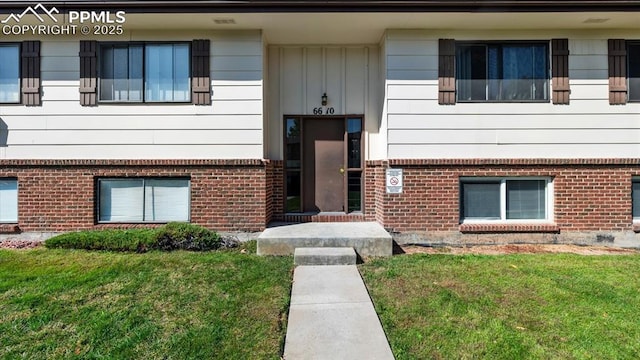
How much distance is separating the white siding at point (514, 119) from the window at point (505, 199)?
0.53 m

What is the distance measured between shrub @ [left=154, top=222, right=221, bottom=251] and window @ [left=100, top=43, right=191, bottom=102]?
239 cm

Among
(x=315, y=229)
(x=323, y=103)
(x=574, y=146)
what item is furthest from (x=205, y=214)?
(x=574, y=146)

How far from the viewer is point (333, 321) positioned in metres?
3.57

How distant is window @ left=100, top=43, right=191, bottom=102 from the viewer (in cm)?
686

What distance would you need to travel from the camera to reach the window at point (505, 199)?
693 cm

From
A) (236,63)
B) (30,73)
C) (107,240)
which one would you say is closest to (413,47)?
(236,63)

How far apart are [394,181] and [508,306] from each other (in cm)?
321

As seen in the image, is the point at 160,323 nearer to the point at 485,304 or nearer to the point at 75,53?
the point at 485,304

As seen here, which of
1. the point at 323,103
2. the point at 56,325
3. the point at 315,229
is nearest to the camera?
the point at 56,325

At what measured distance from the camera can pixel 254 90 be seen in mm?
6859

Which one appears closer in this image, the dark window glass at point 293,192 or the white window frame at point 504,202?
the white window frame at point 504,202

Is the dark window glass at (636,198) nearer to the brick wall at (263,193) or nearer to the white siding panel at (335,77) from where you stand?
the brick wall at (263,193)

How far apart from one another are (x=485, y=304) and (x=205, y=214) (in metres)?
4.85

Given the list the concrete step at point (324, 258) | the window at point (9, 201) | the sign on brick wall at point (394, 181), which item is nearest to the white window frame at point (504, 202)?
the sign on brick wall at point (394, 181)
